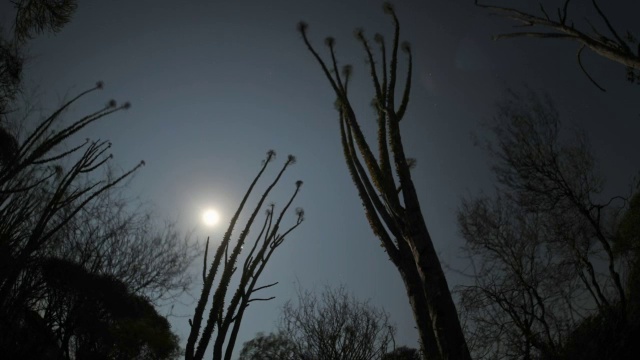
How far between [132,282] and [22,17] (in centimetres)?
1095

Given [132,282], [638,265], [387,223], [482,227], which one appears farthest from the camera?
[132,282]

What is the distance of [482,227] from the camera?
406 inches

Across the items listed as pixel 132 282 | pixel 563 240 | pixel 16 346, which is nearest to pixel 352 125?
pixel 563 240

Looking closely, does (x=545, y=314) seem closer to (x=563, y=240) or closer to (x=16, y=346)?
(x=563, y=240)

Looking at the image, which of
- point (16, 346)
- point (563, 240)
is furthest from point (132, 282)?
point (563, 240)

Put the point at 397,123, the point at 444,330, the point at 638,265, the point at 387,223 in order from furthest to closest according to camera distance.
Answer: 1. the point at 638,265
2. the point at 397,123
3. the point at 387,223
4. the point at 444,330

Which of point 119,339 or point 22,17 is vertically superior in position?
point 22,17

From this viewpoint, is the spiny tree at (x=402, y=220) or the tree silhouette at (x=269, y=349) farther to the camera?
the tree silhouette at (x=269, y=349)

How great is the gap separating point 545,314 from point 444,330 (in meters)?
6.82

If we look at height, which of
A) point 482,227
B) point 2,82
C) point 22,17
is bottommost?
point 482,227

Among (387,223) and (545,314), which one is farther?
(545,314)

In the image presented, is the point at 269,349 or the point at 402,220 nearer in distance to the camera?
the point at 402,220

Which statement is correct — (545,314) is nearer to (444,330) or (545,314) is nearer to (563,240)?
(563,240)

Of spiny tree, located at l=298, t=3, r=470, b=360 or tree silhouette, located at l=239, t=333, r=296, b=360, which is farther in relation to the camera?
tree silhouette, located at l=239, t=333, r=296, b=360
